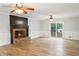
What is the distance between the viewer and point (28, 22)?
979cm

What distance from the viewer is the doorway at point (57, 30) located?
11.1 meters

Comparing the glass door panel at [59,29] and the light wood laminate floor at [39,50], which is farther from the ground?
the glass door panel at [59,29]

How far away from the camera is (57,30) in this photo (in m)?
11.3

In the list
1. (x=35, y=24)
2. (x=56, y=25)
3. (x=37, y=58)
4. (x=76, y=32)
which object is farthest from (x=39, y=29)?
(x=37, y=58)

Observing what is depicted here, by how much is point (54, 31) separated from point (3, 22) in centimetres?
582

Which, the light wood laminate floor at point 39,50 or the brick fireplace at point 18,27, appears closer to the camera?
the light wood laminate floor at point 39,50

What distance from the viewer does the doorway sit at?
11059mm

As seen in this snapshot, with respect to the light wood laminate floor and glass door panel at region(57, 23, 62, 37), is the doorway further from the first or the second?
the light wood laminate floor

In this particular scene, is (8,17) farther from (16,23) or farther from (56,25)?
(56,25)

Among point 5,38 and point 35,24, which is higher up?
point 35,24

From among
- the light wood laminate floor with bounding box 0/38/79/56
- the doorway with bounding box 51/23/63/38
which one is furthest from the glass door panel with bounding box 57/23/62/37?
the light wood laminate floor with bounding box 0/38/79/56

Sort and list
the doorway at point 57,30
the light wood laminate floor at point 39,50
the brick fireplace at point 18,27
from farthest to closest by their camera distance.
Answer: the doorway at point 57,30 < the brick fireplace at point 18,27 < the light wood laminate floor at point 39,50

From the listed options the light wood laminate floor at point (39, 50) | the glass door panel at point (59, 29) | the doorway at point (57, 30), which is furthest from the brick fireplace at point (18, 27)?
the glass door panel at point (59, 29)

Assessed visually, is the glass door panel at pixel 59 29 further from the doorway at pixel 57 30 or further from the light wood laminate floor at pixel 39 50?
the light wood laminate floor at pixel 39 50
